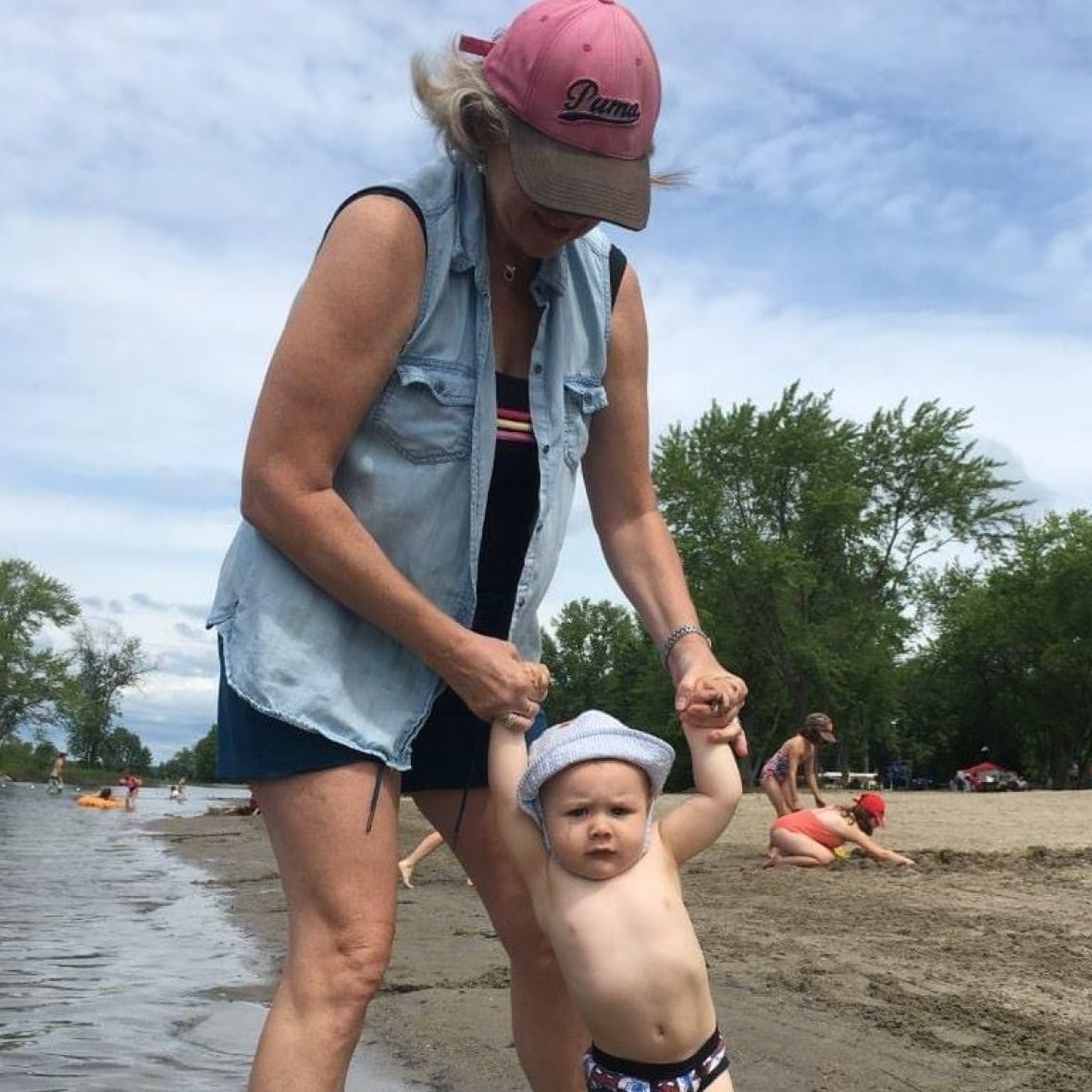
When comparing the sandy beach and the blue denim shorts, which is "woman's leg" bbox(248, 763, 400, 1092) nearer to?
the blue denim shorts

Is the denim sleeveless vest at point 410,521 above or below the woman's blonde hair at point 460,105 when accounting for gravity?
below

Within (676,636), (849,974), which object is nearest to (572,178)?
(676,636)

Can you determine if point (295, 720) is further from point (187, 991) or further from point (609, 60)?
point (187, 991)

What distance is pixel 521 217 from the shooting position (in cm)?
270

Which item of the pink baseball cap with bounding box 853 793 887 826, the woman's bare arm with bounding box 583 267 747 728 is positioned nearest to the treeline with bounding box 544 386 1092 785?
the pink baseball cap with bounding box 853 793 887 826

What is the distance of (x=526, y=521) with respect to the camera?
2.86m

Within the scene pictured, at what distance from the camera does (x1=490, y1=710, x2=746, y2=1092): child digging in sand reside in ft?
9.60

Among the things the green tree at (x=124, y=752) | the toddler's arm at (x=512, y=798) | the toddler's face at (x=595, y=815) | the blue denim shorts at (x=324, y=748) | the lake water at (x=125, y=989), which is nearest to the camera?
the blue denim shorts at (x=324, y=748)

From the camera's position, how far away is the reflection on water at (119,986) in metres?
4.64

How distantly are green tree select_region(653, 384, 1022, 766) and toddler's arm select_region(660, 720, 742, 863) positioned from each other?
42293 mm

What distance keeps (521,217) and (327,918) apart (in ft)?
4.38

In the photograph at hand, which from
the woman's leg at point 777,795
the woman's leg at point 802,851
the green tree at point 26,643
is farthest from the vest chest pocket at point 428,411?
the green tree at point 26,643

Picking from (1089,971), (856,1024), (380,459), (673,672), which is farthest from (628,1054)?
(1089,971)

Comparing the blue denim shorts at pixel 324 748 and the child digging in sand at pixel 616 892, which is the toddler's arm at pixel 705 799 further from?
the blue denim shorts at pixel 324 748
